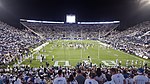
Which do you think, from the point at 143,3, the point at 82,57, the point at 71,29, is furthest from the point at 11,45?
the point at 71,29

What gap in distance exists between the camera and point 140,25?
245 feet

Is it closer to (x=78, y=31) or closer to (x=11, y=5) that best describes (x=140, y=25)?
(x=78, y=31)

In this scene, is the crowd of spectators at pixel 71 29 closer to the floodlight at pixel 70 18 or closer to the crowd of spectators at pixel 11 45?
the floodlight at pixel 70 18

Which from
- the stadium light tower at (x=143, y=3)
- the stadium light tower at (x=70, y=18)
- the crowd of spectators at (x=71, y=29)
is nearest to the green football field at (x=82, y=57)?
the stadium light tower at (x=143, y=3)

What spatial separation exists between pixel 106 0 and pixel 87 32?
776 inches

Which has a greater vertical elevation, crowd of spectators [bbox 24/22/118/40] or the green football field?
crowd of spectators [bbox 24/22/118/40]

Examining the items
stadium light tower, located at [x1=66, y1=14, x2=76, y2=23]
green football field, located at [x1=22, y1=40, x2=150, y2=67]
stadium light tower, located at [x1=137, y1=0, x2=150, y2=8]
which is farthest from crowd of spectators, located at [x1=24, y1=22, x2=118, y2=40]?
green football field, located at [x1=22, y1=40, x2=150, y2=67]

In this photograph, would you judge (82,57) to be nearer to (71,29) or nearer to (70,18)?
(70,18)

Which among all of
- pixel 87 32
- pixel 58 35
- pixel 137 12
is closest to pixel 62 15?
pixel 58 35

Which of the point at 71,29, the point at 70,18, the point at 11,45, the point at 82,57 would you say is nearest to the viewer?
the point at 82,57

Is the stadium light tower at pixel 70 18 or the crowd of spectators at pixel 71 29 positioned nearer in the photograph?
the stadium light tower at pixel 70 18

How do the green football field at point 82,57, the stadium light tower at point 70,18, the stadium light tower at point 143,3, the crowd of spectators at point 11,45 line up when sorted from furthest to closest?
the stadium light tower at point 70,18
the stadium light tower at point 143,3
the green football field at point 82,57
the crowd of spectators at point 11,45

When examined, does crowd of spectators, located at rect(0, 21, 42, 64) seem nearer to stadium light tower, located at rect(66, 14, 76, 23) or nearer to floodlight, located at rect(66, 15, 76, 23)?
stadium light tower, located at rect(66, 14, 76, 23)

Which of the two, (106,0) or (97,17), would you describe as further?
(97,17)
